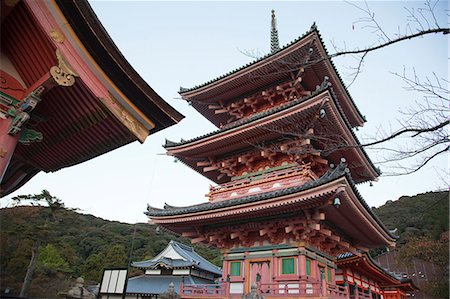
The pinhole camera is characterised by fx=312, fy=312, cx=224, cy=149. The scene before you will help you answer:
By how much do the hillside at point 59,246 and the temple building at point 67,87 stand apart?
7329mm

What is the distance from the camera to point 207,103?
14781mm

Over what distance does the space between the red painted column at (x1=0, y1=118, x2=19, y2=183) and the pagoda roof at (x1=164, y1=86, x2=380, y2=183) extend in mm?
8294

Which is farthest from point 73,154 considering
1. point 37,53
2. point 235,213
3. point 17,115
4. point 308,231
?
point 308,231

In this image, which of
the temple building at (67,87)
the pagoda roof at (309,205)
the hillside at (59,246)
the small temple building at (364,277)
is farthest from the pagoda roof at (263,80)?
the temple building at (67,87)

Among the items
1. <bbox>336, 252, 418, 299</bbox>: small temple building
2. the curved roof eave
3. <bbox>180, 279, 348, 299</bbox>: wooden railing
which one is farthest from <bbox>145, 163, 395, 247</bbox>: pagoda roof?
the curved roof eave

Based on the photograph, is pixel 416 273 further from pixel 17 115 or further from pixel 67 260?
pixel 17 115

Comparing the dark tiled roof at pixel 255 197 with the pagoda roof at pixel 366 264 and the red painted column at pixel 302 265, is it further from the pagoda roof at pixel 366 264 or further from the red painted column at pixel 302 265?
the pagoda roof at pixel 366 264

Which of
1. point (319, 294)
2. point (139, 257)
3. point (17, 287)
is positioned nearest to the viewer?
point (319, 294)

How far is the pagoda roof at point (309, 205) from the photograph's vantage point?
8.42 metres

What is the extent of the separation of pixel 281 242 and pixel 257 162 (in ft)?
11.1

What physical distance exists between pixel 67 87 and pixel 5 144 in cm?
95

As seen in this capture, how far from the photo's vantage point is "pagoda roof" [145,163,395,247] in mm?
8422

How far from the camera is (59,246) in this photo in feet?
119

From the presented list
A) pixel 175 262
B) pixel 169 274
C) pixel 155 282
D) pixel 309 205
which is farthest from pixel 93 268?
pixel 309 205
